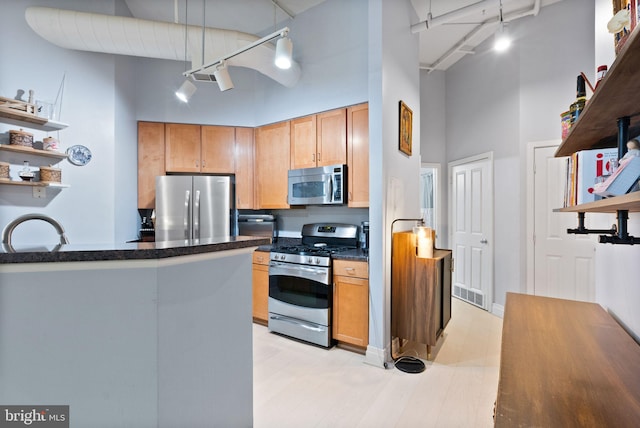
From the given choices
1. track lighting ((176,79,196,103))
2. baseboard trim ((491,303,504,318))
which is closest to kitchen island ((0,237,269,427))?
track lighting ((176,79,196,103))

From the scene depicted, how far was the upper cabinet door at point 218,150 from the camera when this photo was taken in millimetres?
3906

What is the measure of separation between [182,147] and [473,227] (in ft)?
13.4

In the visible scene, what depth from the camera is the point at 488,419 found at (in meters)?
1.90

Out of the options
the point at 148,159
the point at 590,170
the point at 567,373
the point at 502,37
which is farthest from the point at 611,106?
the point at 148,159

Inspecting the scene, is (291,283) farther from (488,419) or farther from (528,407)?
(528,407)

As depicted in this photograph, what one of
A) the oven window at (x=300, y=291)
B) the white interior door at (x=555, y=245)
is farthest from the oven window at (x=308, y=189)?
the white interior door at (x=555, y=245)

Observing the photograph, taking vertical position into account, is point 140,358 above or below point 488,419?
above

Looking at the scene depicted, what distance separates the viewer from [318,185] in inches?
130

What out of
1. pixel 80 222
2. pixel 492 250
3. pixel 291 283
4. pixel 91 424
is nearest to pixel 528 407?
pixel 91 424

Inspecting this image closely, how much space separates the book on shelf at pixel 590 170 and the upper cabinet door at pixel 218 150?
3504 millimetres

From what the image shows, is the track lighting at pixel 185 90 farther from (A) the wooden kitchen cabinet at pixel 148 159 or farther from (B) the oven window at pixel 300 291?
(B) the oven window at pixel 300 291

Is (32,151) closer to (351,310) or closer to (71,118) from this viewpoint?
(71,118)

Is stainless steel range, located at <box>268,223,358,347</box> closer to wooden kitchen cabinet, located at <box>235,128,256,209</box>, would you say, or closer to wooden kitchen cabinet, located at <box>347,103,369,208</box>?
wooden kitchen cabinet, located at <box>347,103,369,208</box>

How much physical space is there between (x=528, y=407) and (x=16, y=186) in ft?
12.8
